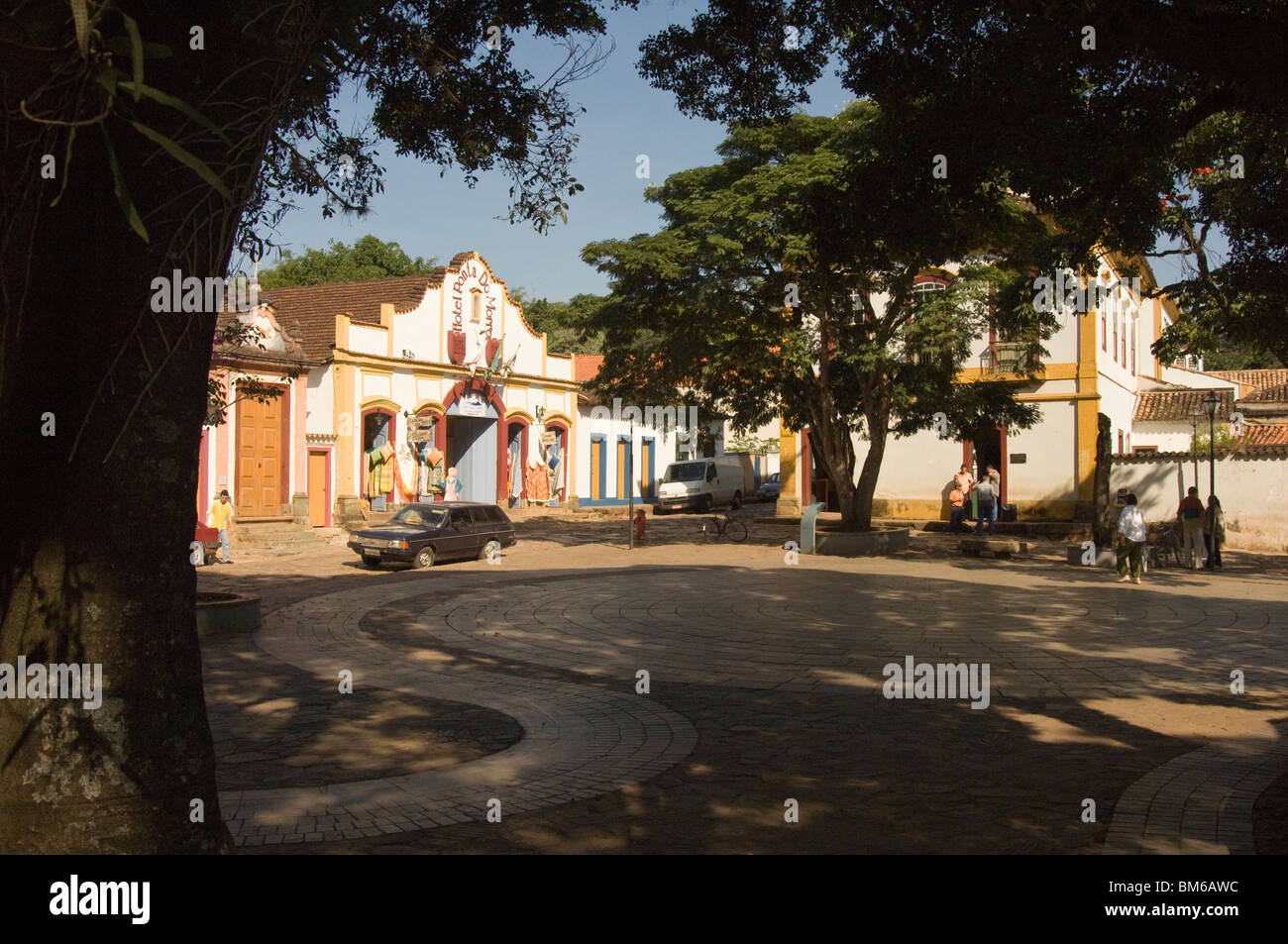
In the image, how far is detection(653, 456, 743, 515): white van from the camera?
133 ft

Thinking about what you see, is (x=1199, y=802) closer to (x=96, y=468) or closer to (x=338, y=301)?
(x=96, y=468)

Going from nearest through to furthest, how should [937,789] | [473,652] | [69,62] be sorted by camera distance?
[69,62]
[937,789]
[473,652]

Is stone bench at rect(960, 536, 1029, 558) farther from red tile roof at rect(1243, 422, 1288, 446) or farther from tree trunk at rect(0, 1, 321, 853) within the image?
tree trunk at rect(0, 1, 321, 853)

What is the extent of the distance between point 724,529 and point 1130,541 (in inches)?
439

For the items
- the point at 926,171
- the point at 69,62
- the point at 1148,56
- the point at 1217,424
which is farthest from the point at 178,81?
the point at 1217,424

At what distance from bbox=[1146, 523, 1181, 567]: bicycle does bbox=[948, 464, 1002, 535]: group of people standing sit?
574 cm

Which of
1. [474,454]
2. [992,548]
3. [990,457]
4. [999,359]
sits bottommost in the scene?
[992,548]

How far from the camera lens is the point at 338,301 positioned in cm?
3266

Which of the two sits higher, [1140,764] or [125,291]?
[125,291]

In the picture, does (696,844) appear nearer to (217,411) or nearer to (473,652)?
(473,652)

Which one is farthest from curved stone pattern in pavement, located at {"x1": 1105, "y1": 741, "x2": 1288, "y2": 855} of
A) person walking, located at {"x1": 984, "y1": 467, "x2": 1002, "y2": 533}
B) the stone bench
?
person walking, located at {"x1": 984, "y1": 467, "x2": 1002, "y2": 533}

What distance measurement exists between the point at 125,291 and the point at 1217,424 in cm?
3965

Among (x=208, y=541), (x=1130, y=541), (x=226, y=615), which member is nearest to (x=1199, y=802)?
(x=226, y=615)

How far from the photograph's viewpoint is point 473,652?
10695mm
